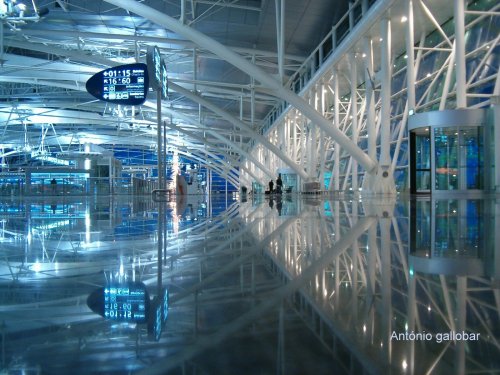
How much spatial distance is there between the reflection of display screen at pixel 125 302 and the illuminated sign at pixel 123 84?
20386 mm

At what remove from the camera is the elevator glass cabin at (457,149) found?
15.5 meters

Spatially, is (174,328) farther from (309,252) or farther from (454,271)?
(309,252)

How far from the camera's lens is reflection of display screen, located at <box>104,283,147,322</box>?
69.7 inches

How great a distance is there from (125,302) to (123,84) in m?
21.9

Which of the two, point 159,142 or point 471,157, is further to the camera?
point 159,142

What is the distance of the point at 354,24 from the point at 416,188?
8925 millimetres

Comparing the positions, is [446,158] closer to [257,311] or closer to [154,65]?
[154,65]

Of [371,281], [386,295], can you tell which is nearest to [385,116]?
[371,281]

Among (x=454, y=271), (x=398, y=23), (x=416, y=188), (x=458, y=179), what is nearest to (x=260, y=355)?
(x=454, y=271)

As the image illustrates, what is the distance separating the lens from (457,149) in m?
16.1

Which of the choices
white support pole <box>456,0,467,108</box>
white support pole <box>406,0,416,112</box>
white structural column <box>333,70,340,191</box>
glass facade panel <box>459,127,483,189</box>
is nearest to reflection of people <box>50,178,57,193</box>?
white structural column <box>333,70,340,191</box>

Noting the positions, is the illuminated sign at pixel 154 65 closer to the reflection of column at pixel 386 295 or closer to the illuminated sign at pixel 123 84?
the illuminated sign at pixel 123 84

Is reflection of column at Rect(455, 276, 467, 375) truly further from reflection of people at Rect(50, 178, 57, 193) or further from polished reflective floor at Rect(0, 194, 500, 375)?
reflection of people at Rect(50, 178, 57, 193)

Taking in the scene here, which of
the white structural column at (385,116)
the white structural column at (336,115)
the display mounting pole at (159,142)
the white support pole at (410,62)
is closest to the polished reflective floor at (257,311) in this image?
the white support pole at (410,62)
